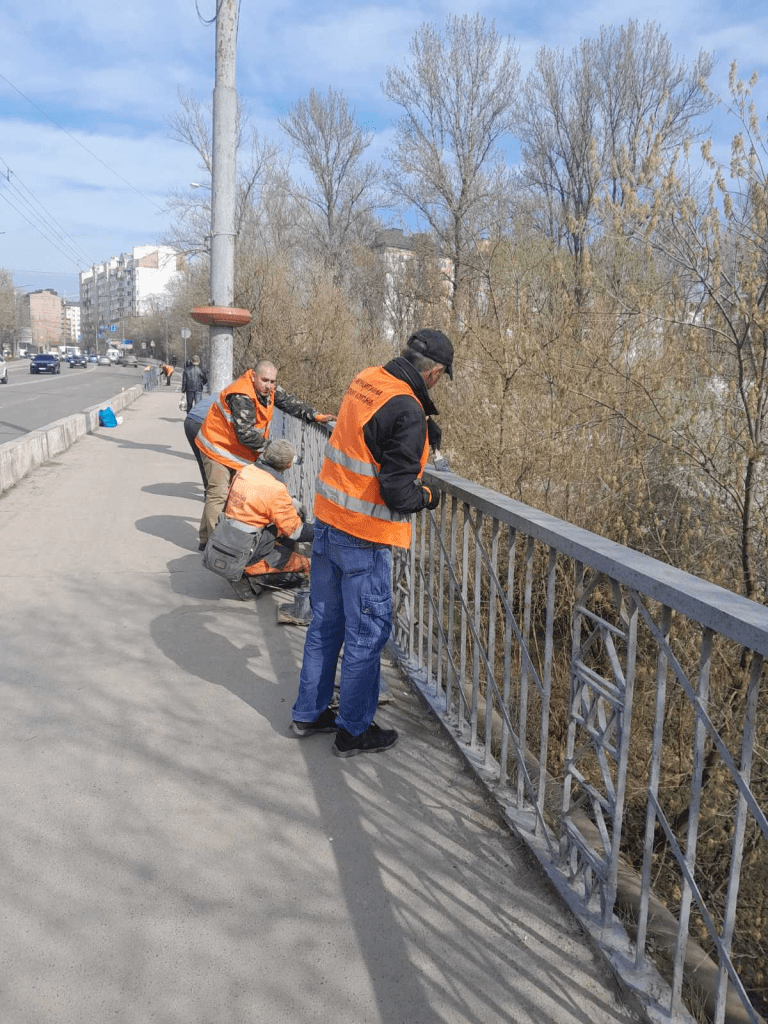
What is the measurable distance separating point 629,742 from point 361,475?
1.44 m

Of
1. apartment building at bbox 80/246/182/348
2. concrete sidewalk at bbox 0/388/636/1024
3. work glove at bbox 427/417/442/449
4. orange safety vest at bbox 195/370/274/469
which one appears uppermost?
apartment building at bbox 80/246/182/348

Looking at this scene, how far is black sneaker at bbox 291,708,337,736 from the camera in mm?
3830

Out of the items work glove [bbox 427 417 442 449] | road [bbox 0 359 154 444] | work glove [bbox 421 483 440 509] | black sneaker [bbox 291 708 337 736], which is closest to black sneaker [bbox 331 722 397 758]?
black sneaker [bbox 291 708 337 736]

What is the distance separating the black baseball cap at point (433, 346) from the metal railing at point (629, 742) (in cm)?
55

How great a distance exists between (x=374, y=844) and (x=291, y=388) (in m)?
13.5

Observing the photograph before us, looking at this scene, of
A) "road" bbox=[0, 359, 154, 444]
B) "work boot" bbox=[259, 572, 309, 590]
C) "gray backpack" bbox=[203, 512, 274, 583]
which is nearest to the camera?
"gray backpack" bbox=[203, 512, 274, 583]

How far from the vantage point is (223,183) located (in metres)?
10.1

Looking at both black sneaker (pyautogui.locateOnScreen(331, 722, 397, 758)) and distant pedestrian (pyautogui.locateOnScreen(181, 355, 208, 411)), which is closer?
black sneaker (pyautogui.locateOnScreen(331, 722, 397, 758))

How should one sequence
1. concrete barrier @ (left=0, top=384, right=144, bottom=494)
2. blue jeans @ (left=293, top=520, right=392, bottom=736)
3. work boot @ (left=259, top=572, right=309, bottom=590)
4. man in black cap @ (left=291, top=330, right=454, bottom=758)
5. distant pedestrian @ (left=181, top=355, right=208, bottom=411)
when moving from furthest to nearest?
distant pedestrian @ (left=181, top=355, right=208, bottom=411)
concrete barrier @ (left=0, top=384, right=144, bottom=494)
work boot @ (left=259, top=572, right=309, bottom=590)
blue jeans @ (left=293, top=520, right=392, bottom=736)
man in black cap @ (left=291, top=330, right=454, bottom=758)

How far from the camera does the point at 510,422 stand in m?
6.52

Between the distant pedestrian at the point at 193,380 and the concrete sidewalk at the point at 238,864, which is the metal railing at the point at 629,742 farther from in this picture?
the distant pedestrian at the point at 193,380

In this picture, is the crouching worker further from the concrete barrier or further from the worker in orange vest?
the concrete barrier

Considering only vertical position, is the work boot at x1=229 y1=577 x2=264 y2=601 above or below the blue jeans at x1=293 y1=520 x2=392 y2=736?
below

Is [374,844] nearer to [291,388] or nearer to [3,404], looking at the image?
[291,388]
